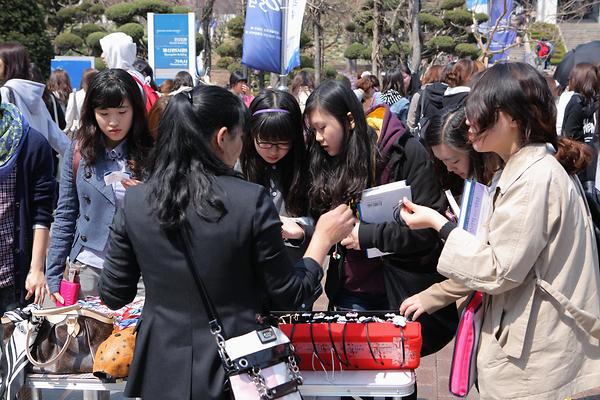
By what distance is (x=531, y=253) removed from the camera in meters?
2.22

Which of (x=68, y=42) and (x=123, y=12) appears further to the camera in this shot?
(x=68, y=42)

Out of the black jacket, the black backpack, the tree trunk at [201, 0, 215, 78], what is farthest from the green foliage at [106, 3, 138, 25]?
the black jacket

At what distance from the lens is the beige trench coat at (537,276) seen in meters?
2.23

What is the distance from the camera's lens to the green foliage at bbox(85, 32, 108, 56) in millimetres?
25438

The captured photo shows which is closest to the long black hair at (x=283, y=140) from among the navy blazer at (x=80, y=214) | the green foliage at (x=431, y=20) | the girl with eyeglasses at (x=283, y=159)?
the girl with eyeglasses at (x=283, y=159)

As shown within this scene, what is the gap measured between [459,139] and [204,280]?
1.25 m

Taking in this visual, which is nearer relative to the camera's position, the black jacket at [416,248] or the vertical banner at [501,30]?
the black jacket at [416,248]

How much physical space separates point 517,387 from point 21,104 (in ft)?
11.5

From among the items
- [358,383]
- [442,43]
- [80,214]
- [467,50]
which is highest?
[442,43]

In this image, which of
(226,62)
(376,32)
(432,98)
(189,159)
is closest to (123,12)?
(226,62)

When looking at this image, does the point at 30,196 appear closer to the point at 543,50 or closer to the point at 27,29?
the point at 27,29

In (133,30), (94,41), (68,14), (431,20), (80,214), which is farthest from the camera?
(68,14)

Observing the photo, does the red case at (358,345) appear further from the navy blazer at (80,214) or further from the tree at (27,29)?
the tree at (27,29)

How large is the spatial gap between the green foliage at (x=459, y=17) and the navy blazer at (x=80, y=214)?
1018 inches
